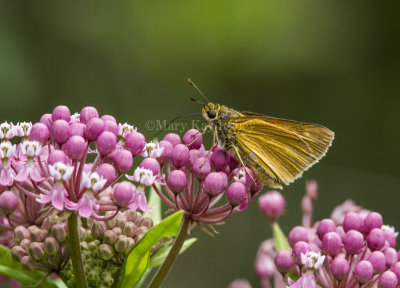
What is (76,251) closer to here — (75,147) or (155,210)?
(75,147)

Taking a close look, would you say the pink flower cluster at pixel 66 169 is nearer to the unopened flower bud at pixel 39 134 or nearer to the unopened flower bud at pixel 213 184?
the unopened flower bud at pixel 39 134

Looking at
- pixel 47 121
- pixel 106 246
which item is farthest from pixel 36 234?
pixel 47 121

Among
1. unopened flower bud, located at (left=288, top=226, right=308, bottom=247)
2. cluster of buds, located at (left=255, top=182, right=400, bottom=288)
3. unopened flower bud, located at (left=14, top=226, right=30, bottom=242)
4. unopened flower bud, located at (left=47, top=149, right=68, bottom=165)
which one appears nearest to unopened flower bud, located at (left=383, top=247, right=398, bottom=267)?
cluster of buds, located at (left=255, top=182, right=400, bottom=288)

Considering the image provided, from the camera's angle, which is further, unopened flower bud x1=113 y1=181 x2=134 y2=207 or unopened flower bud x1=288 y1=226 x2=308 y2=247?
unopened flower bud x1=288 y1=226 x2=308 y2=247

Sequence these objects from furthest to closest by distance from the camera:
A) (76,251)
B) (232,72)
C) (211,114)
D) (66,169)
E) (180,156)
Result: 1. (232,72)
2. (211,114)
3. (180,156)
4. (76,251)
5. (66,169)

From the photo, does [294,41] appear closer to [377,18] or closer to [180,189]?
[377,18]

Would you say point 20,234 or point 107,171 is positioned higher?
point 107,171

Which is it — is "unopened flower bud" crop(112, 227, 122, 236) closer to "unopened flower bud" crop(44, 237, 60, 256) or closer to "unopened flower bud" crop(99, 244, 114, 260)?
"unopened flower bud" crop(99, 244, 114, 260)
